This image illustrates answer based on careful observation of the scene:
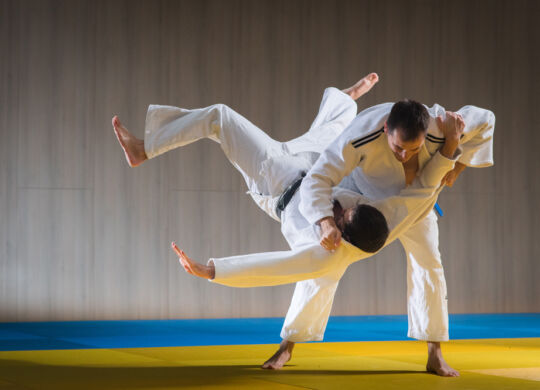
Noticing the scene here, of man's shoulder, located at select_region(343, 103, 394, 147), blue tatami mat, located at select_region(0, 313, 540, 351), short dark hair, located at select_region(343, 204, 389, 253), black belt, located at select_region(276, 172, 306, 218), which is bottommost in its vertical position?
blue tatami mat, located at select_region(0, 313, 540, 351)

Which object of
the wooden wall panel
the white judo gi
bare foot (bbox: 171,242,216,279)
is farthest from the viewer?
the wooden wall panel

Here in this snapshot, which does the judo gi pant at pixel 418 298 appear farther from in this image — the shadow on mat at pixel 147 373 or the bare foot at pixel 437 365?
the shadow on mat at pixel 147 373

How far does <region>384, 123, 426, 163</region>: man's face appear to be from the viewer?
2768 mm

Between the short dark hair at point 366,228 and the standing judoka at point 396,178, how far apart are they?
0.20ft

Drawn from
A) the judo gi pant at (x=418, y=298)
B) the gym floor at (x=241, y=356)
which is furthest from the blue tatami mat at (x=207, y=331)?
the judo gi pant at (x=418, y=298)

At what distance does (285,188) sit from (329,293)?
0.51m

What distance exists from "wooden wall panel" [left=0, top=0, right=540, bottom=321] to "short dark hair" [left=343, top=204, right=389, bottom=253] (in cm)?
346

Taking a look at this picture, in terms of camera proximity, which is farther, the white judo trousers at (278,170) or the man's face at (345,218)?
the white judo trousers at (278,170)

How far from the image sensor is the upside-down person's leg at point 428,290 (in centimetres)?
331

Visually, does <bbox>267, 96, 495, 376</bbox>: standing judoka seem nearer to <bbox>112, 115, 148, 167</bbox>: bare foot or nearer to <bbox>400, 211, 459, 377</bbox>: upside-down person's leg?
<bbox>400, 211, 459, 377</bbox>: upside-down person's leg

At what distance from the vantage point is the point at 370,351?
4.08 meters

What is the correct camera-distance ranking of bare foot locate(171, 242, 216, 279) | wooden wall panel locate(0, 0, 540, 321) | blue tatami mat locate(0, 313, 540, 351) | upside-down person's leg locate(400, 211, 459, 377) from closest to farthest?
1. bare foot locate(171, 242, 216, 279)
2. upside-down person's leg locate(400, 211, 459, 377)
3. blue tatami mat locate(0, 313, 540, 351)
4. wooden wall panel locate(0, 0, 540, 321)

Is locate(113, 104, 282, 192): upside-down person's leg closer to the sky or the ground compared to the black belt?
closer to the sky

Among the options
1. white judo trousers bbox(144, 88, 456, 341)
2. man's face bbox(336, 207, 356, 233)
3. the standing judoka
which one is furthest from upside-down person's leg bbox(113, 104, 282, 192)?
man's face bbox(336, 207, 356, 233)
